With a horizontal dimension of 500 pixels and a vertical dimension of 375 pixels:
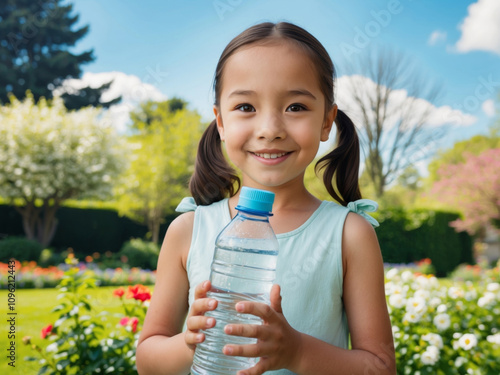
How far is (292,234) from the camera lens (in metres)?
1.54

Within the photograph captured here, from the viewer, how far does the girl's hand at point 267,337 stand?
3.50 ft

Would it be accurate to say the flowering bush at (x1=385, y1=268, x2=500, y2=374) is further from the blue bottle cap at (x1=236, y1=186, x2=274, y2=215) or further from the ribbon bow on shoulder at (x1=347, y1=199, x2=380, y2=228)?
the blue bottle cap at (x1=236, y1=186, x2=274, y2=215)

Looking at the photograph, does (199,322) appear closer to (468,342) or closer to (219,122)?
(219,122)

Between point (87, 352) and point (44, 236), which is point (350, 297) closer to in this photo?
point (87, 352)

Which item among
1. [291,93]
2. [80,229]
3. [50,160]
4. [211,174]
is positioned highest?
[50,160]

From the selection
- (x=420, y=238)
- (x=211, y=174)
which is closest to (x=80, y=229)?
(x=420, y=238)

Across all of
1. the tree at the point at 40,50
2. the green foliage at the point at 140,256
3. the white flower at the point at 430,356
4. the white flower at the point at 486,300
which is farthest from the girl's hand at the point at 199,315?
the tree at the point at 40,50

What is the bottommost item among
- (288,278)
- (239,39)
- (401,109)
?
(288,278)

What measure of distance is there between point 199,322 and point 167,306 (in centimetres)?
46

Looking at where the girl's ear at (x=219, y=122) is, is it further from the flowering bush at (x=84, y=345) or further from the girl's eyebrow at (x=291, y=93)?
the flowering bush at (x=84, y=345)

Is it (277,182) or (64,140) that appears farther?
(64,140)

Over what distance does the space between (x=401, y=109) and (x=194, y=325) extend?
20.5m

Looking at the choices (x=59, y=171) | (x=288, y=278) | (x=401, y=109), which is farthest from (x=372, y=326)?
(x=401, y=109)

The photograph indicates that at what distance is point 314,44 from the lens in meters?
1.55
